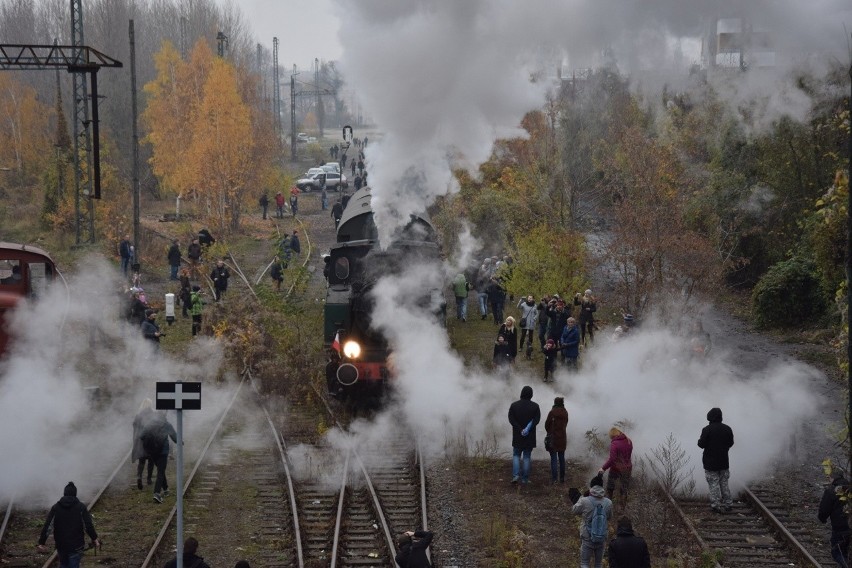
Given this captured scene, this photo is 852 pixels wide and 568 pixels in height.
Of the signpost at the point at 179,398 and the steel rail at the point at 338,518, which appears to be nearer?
the signpost at the point at 179,398

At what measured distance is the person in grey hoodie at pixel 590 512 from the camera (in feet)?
32.2

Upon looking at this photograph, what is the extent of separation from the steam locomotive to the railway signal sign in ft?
18.6

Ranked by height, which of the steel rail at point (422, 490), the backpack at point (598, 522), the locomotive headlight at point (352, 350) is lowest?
the steel rail at point (422, 490)

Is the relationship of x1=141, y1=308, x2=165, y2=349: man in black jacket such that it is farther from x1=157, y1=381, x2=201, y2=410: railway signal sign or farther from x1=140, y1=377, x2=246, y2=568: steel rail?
x1=157, y1=381, x2=201, y2=410: railway signal sign

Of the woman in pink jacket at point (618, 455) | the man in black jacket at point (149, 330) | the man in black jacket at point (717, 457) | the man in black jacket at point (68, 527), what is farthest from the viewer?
the man in black jacket at point (149, 330)

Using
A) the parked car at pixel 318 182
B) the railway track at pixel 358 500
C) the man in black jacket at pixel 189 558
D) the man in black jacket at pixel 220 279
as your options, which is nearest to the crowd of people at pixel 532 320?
the railway track at pixel 358 500

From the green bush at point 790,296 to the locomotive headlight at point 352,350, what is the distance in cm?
1346

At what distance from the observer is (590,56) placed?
14.0m

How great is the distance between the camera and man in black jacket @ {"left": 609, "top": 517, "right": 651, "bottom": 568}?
28.0 feet

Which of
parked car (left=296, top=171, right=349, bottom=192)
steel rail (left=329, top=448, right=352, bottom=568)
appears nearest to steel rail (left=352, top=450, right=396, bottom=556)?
steel rail (left=329, top=448, right=352, bottom=568)

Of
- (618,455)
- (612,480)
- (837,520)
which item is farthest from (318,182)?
(837,520)

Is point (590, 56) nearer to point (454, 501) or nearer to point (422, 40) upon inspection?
point (422, 40)

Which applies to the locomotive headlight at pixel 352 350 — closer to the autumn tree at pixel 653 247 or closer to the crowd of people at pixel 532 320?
the crowd of people at pixel 532 320

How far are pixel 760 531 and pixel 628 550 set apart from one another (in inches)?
143
